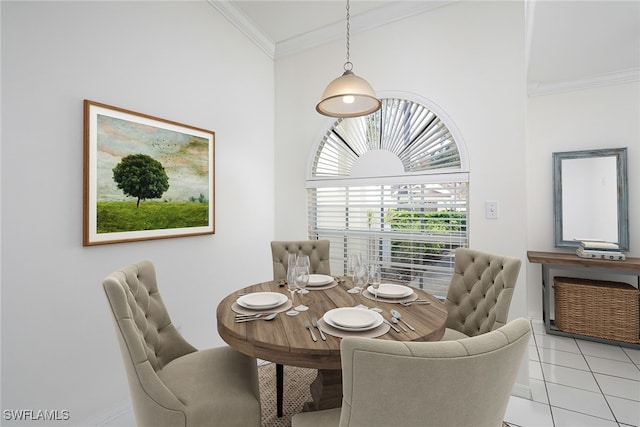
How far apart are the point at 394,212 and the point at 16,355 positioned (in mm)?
2586

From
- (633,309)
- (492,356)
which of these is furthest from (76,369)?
(633,309)

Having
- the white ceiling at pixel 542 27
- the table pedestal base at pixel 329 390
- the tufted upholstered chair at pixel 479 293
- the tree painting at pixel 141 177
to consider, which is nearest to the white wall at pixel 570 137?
the white ceiling at pixel 542 27

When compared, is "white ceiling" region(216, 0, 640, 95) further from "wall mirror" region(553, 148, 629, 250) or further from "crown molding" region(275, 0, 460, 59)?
"wall mirror" region(553, 148, 629, 250)

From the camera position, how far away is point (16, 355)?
1.38m

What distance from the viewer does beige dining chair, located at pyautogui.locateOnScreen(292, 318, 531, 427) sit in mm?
646

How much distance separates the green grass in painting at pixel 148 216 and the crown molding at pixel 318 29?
5.65 feet

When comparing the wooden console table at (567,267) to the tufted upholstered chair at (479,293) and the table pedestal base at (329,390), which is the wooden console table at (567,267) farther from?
the table pedestal base at (329,390)

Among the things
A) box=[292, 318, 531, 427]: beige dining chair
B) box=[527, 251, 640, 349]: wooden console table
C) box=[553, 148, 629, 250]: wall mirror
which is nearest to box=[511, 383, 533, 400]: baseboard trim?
box=[527, 251, 640, 349]: wooden console table

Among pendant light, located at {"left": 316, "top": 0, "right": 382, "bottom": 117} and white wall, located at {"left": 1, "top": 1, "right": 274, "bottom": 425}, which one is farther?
pendant light, located at {"left": 316, "top": 0, "right": 382, "bottom": 117}

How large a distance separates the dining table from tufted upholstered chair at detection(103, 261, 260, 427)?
0.26 meters

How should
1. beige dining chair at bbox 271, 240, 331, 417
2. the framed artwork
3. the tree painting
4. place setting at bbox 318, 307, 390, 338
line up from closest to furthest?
place setting at bbox 318, 307, 390, 338
the framed artwork
the tree painting
beige dining chair at bbox 271, 240, 331, 417

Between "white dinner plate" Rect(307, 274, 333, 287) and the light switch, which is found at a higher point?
the light switch

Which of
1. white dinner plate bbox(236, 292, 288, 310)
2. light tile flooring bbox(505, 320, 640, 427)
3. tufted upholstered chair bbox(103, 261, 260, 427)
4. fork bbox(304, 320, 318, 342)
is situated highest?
white dinner plate bbox(236, 292, 288, 310)

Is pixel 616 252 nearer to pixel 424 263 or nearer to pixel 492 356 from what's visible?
pixel 424 263
